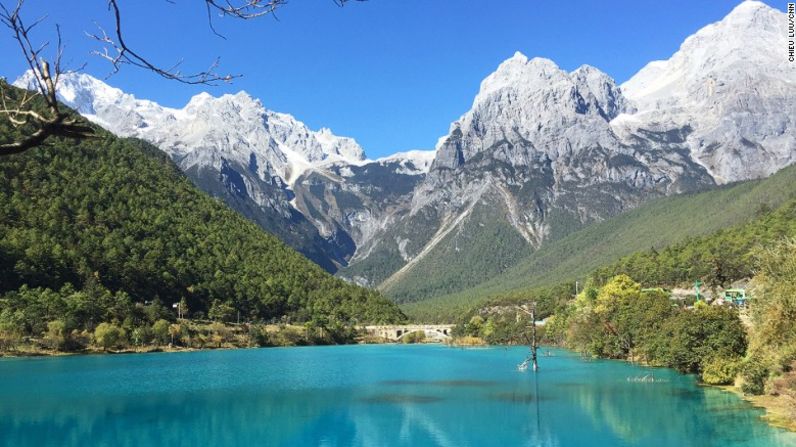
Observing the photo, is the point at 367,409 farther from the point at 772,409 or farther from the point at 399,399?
the point at 772,409

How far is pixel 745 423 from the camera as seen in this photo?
4350 cm

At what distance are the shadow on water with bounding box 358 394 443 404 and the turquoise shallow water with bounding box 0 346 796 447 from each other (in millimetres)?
99

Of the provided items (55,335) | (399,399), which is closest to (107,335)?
(55,335)

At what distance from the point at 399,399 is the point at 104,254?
107 meters

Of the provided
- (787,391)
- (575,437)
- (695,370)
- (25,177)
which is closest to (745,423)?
(787,391)

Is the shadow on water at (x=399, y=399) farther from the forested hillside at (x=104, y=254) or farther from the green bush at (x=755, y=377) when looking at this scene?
the forested hillside at (x=104, y=254)

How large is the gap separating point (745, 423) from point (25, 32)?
156 feet

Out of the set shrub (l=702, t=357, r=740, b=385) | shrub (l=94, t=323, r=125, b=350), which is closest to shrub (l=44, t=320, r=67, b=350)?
shrub (l=94, t=323, r=125, b=350)

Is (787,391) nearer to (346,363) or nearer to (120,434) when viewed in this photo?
(120,434)

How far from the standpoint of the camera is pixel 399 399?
206ft

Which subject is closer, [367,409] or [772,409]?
[772,409]

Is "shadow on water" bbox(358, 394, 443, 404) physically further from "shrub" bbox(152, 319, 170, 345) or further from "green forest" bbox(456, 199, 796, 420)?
"shrub" bbox(152, 319, 170, 345)

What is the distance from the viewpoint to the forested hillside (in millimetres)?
123938

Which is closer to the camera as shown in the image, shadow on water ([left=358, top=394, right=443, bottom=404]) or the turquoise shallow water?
the turquoise shallow water
